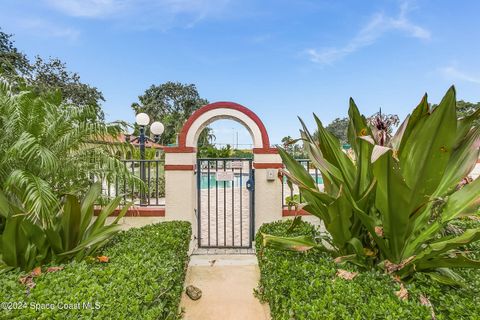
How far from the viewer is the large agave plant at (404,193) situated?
6.81 ft

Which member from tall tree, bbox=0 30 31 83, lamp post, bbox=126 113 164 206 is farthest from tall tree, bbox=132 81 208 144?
lamp post, bbox=126 113 164 206

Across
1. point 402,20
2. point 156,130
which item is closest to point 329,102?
point 402,20

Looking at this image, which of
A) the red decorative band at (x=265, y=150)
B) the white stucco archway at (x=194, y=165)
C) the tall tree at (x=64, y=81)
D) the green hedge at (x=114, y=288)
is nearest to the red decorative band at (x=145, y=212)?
the white stucco archway at (x=194, y=165)

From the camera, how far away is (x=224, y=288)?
12.4ft

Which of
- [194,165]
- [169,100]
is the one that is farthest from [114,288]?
[169,100]

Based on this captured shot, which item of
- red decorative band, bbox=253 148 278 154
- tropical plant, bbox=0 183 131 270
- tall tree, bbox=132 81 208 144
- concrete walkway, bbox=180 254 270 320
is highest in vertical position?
tall tree, bbox=132 81 208 144

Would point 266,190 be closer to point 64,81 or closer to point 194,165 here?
point 194,165

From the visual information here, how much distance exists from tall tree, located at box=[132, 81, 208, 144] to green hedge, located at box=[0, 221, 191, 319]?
34.9 meters

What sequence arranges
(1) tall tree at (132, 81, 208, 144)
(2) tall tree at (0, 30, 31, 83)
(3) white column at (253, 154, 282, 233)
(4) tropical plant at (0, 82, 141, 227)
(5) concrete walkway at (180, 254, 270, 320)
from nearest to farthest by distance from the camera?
(4) tropical plant at (0, 82, 141, 227)
(5) concrete walkway at (180, 254, 270, 320)
(3) white column at (253, 154, 282, 233)
(2) tall tree at (0, 30, 31, 83)
(1) tall tree at (132, 81, 208, 144)

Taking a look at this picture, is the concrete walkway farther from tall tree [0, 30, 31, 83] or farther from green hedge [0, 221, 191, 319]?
tall tree [0, 30, 31, 83]

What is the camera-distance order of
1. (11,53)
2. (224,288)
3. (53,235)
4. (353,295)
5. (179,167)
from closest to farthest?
(353,295) < (53,235) < (224,288) < (179,167) < (11,53)

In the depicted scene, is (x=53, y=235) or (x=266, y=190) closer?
(x=53, y=235)

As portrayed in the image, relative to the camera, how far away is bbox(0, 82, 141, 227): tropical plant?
301 centimetres

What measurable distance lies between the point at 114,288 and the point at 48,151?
189cm
